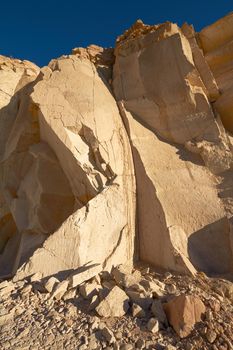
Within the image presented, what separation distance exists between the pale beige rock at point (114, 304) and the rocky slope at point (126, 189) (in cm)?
1

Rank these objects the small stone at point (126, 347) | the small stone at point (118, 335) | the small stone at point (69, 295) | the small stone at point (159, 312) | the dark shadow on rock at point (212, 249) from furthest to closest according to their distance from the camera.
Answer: the dark shadow on rock at point (212, 249)
the small stone at point (69, 295)
the small stone at point (159, 312)
the small stone at point (118, 335)
the small stone at point (126, 347)

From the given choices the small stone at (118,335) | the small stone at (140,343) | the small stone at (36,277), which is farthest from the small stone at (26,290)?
the small stone at (140,343)

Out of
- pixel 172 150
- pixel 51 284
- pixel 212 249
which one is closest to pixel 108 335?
pixel 51 284

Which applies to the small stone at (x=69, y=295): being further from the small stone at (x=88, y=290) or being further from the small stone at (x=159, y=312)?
the small stone at (x=159, y=312)

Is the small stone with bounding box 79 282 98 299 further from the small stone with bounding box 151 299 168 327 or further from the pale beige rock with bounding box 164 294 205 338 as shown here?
the pale beige rock with bounding box 164 294 205 338

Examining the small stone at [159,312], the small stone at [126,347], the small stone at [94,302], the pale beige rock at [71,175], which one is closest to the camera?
the small stone at [126,347]

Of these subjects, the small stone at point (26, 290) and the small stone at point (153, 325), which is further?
the small stone at point (26, 290)

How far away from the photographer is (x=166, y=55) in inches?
278

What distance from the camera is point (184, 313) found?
3014mm

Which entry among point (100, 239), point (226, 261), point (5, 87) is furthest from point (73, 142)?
point (5, 87)

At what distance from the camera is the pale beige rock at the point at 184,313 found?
295cm

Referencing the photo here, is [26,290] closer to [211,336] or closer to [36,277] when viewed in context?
[36,277]

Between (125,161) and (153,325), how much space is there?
11.9 feet

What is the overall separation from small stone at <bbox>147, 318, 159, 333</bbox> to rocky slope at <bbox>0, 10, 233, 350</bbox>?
15 millimetres
